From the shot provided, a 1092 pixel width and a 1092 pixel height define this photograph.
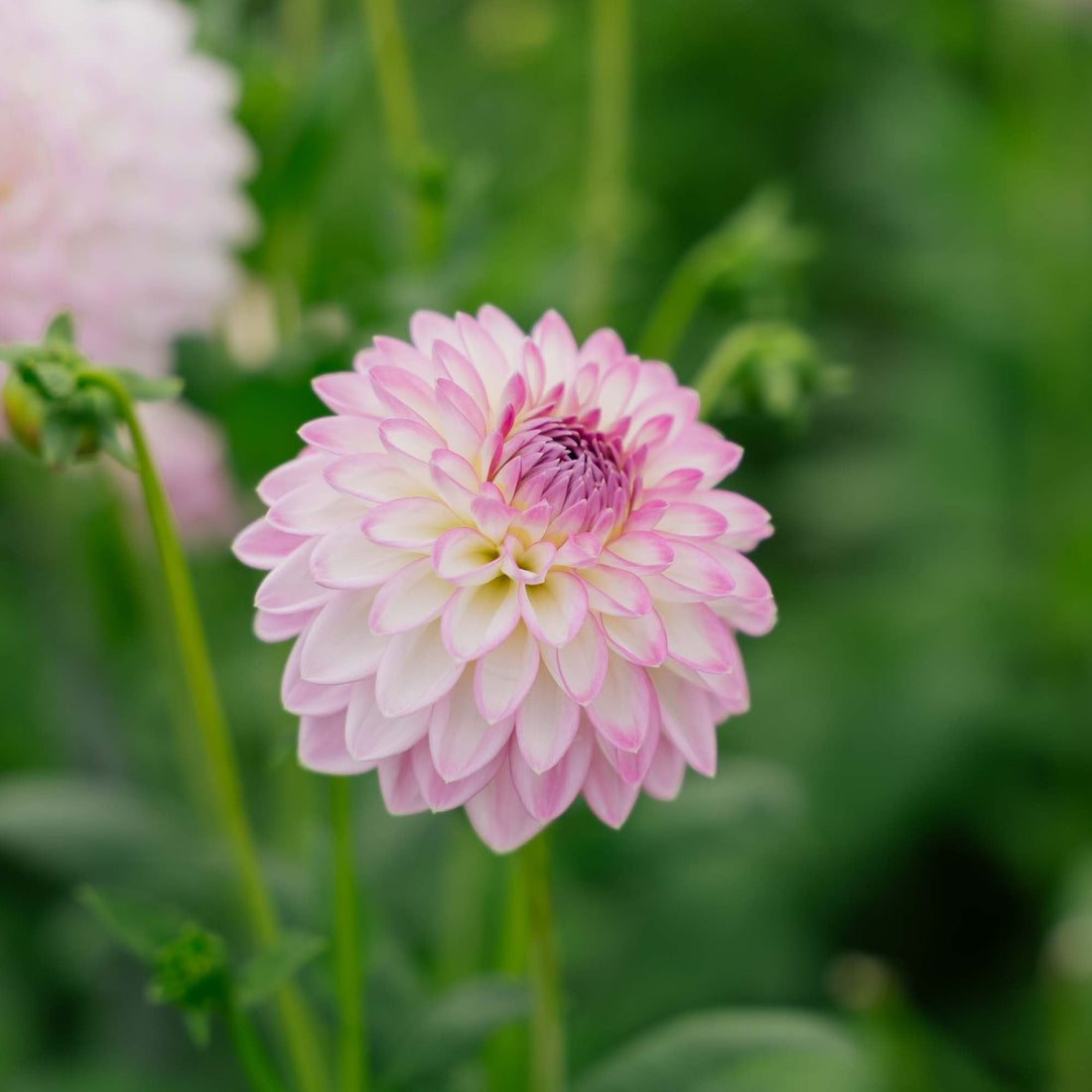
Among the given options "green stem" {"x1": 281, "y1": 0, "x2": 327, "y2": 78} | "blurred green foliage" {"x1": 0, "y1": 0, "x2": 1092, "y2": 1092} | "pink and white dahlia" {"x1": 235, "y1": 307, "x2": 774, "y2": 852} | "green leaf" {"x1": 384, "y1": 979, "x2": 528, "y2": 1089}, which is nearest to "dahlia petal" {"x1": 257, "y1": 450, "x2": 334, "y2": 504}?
"pink and white dahlia" {"x1": 235, "y1": 307, "x2": 774, "y2": 852}

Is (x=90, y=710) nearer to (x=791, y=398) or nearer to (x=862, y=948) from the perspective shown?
(x=791, y=398)

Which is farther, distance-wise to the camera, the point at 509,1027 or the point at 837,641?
the point at 837,641

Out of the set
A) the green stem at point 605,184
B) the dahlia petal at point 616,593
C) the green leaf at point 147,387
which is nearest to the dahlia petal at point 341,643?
the dahlia petal at point 616,593

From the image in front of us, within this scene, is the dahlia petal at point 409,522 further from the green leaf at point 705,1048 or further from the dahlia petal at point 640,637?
the green leaf at point 705,1048

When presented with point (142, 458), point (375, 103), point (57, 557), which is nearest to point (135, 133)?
point (142, 458)

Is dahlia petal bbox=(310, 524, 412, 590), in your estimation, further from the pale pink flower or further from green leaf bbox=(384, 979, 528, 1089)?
the pale pink flower

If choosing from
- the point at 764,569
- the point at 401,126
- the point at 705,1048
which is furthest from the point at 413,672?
the point at 764,569

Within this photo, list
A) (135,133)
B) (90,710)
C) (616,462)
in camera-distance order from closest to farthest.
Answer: (616,462) < (135,133) < (90,710)
